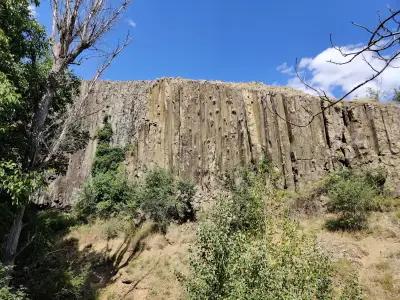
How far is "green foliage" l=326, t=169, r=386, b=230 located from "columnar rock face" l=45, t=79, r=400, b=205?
136 centimetres

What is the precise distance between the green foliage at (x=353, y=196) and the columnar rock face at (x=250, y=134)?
1.36 metres

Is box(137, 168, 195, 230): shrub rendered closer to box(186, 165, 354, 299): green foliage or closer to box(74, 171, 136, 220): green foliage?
box(74, 171, 136, 220): green foliage

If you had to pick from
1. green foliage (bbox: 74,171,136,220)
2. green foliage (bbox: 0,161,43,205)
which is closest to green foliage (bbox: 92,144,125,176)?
green foliage (bbox: 74,171,136,220)

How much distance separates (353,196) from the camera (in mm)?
24219

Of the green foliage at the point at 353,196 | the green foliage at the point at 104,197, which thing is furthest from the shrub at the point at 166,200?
the green foliage at the point at 353,196

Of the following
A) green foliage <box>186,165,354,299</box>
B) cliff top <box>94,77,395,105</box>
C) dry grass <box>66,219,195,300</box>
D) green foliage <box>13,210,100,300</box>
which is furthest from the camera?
cliff top <box>94,77,395,105</box>

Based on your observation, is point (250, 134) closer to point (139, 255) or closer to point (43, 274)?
point (139, 255)

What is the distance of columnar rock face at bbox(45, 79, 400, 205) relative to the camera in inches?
1109

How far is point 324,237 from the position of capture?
23609mm

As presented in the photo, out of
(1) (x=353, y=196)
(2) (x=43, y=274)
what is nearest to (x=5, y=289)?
(2) (x=43, y=274)

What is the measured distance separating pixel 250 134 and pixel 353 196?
7870 millimetres

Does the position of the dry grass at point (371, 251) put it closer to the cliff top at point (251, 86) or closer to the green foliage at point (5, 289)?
A: the cliff top at point (251, 86)

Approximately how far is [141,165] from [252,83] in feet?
43.7

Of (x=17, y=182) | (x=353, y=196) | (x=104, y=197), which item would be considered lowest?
(x=17, y=182)
